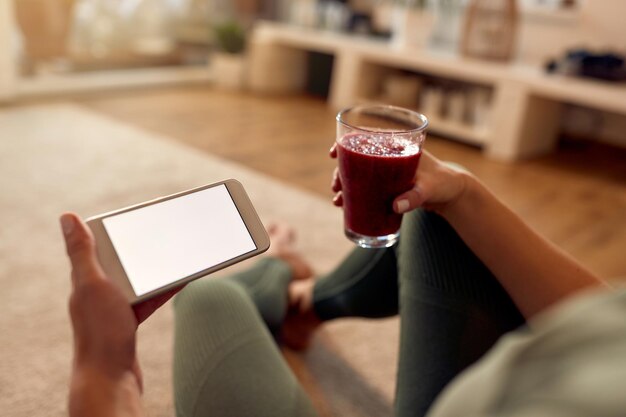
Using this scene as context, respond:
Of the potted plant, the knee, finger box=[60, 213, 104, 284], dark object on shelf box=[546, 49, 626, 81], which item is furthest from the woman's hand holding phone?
the potted plant

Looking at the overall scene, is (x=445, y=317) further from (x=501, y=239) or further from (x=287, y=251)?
(x=287, y=251)

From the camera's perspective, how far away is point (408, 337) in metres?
0.84

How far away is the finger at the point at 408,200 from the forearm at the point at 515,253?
0.20 feet

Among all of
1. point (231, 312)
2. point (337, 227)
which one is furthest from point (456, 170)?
point (337, 227)

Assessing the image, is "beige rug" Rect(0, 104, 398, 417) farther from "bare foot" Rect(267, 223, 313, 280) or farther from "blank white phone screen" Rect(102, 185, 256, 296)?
"blank white phone screen" Rect(102, 185, 256, 296)

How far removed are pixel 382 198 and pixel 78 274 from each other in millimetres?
392

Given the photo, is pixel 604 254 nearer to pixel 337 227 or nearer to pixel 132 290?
pixel 337 227

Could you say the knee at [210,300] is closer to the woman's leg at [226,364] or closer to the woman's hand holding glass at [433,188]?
the woman's leg at [226,364]

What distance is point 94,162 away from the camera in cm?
230

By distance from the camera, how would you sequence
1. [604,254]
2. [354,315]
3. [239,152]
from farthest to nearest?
[239,152], [604,254], [354,315]

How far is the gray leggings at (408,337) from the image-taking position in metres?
0.78

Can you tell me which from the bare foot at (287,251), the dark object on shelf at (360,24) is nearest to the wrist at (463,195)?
the bare foot at (287,251)

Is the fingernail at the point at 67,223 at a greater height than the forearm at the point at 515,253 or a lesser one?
greater

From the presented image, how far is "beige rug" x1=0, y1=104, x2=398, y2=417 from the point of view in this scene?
3.77 feet
